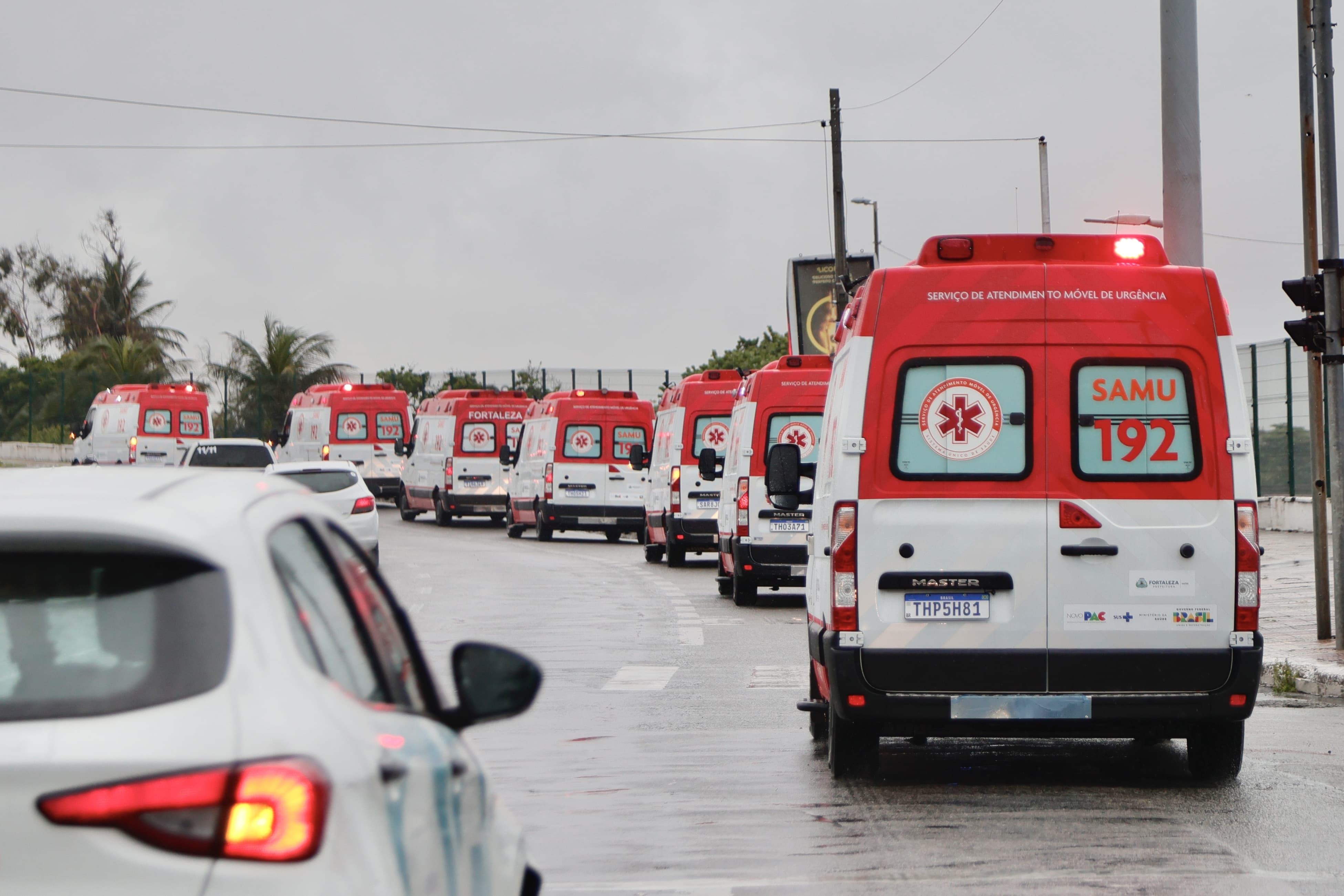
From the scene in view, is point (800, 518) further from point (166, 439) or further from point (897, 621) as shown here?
point (166, 439)

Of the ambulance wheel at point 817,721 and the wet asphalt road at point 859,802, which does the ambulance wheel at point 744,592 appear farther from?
the ambulance wheel at point 817,721

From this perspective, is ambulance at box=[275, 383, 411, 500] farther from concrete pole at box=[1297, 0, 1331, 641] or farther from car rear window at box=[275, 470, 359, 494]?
concrete pole at box=[1297, 0, 1331, 641]

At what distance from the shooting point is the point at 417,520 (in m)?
47.6

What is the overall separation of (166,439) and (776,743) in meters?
36.7

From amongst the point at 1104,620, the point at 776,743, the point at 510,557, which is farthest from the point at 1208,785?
the point at 510,557

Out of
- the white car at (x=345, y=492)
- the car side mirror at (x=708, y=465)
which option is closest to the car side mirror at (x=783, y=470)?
the car side mirror at (x=708, y=465)

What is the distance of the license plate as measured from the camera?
28.2 feet

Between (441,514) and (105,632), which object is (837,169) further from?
(105,632)

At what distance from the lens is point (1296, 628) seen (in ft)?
55.3

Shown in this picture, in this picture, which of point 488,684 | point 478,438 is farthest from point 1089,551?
point 478,438

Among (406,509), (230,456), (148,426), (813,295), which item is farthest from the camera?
(406,509)

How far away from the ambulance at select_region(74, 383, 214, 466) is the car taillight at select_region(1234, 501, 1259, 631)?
1502 inches

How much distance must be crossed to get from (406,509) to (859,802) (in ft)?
125

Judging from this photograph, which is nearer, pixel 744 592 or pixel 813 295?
pixel 744 592
